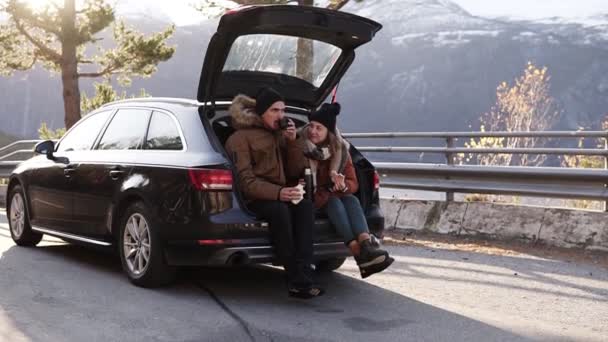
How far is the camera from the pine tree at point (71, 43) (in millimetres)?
22906

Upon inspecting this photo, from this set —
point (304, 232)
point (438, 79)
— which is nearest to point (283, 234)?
point (304, 232)

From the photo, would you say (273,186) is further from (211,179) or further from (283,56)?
(283,56)

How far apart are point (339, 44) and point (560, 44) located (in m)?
156

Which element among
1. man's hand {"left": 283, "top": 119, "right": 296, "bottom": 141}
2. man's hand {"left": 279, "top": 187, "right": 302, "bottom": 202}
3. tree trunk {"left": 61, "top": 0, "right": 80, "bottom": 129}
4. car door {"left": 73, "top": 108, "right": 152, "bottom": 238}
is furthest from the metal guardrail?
tree trunk {"left": 61, "top": 0, "right": 80, "bottom": 129}

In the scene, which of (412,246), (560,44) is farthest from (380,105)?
(412,246)

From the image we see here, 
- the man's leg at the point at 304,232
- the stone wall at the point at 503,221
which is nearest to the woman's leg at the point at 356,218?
the man's leg at the point at 304,232

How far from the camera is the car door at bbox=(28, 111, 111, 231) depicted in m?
7.79

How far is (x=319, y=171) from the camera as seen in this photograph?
6.70 m

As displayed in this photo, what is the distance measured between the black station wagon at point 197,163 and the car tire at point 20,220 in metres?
0.64

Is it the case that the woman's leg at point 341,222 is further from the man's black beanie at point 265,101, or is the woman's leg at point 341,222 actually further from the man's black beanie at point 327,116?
the man's black beanie at point 265,101

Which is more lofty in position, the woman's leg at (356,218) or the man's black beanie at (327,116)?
the man's black beanie at (327,116)

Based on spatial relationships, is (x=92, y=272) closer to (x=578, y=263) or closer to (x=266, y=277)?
(x=266, y=277)

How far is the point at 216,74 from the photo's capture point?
21.2 feet

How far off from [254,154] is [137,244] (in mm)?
1295
